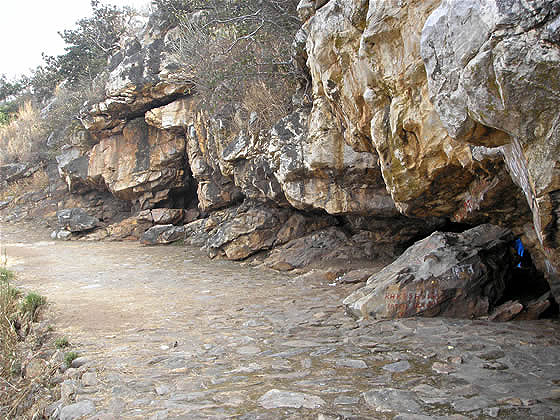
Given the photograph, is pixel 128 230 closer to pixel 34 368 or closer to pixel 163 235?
pixel 163 235

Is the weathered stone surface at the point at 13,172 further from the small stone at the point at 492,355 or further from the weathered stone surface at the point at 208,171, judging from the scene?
the small stone at the point at 492,355

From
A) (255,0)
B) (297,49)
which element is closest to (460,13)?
(297,49)

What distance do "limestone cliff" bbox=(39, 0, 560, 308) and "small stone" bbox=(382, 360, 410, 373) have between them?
→ 1.18 m

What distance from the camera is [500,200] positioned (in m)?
3.89

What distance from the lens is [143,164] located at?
13.8m

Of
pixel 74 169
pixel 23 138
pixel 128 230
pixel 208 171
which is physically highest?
pixel 23 138

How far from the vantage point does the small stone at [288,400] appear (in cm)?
234

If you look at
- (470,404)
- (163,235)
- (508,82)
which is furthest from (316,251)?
(508,82)

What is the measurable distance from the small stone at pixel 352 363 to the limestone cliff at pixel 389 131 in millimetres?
1415

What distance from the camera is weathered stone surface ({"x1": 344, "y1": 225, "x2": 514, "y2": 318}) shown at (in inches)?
154

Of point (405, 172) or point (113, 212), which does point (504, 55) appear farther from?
point (113, 212)

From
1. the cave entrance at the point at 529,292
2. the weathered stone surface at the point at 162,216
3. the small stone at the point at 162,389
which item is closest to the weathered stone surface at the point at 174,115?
the weathered stone surface at the point at 162,216

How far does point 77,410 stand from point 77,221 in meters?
12.9

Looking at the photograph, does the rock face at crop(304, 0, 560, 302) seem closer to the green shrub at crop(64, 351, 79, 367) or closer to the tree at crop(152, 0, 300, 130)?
the tree at crop(152, 0, 300, 130)
